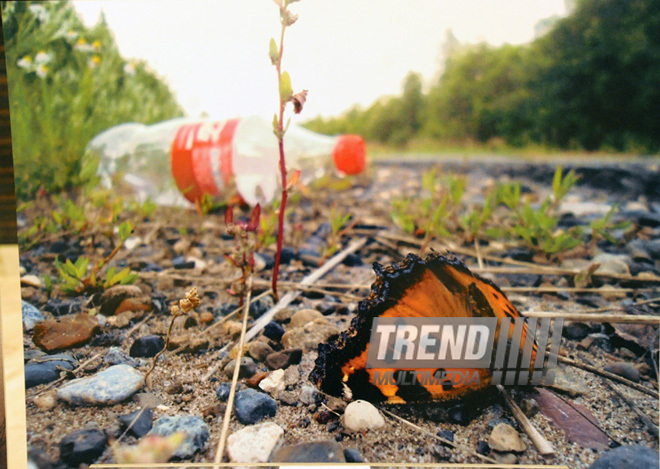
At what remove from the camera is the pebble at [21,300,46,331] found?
0.73 m

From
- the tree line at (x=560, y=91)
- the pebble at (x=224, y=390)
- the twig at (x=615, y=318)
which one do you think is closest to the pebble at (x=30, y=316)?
the pebble at (x=224, y=390)

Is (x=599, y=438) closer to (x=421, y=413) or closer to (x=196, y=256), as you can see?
(x=421, y=413)

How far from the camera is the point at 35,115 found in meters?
1.43

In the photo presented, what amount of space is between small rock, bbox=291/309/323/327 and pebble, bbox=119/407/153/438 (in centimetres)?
28

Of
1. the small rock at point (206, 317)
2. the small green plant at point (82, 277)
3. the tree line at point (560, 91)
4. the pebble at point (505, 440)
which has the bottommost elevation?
the pebble at point (505, 440)

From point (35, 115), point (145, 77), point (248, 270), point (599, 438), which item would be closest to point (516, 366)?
point (599, 438)

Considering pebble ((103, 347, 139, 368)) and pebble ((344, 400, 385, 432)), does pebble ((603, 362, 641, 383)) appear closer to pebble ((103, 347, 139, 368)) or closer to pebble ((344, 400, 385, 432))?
pebble ((344, 400, 385, 432))

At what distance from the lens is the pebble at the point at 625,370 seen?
2.16 feet

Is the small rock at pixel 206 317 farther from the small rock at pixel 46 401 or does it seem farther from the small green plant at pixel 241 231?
the small rock at pixel 46 401

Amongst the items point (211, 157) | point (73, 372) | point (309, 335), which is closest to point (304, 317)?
point (309, 335)

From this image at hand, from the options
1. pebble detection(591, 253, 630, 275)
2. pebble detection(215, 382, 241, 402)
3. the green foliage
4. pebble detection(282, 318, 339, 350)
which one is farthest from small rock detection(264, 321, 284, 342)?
the green foliage

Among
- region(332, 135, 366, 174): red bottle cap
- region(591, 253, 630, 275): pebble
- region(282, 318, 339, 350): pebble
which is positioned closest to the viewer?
region(282, 318, 339, 350): pebble

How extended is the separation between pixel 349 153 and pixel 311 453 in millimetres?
1147

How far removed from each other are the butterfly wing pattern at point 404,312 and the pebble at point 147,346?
0.92ft
